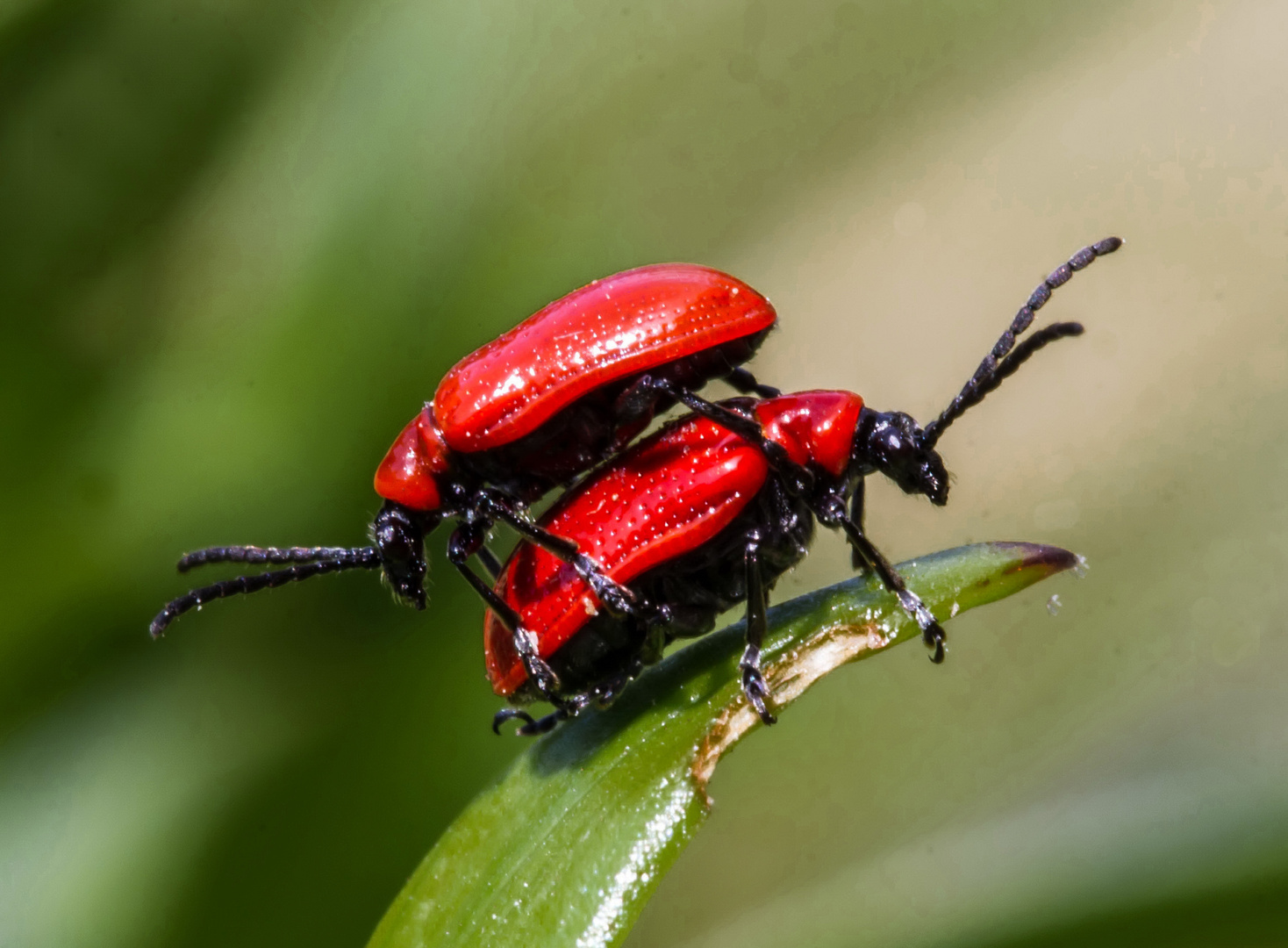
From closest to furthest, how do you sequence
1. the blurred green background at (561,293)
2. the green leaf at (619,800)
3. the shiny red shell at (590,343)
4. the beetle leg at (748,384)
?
the green leaf at (619,800)
the shiny red shell at (590,343)
the blurred green background at (561,293)
the beetle leg at (748,384)

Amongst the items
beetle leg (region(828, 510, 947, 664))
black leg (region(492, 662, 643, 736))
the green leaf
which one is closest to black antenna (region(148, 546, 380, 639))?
black leg (region(492, 662, 643, 736))

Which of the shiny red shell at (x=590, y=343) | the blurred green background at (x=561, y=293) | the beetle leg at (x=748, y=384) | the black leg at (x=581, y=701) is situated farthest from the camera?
the beetle leg at (x=748, y=384)

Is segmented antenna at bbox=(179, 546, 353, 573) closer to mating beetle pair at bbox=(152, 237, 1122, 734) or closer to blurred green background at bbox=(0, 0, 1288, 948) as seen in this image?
mating beetle pair at bbox=(152, 237, 1122, 734)

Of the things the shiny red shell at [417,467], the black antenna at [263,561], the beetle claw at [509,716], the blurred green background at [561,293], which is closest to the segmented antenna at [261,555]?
the black antenna at [263,561]

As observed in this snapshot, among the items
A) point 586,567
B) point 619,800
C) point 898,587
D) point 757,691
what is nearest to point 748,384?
point 586,567

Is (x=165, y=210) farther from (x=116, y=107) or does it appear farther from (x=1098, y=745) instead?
(x=1098, y=745)

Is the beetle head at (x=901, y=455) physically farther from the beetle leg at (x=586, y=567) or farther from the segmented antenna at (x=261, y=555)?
the segmented antenna at (x=261, y=555)

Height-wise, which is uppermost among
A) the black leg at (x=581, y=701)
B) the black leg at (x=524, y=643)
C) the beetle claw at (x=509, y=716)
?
the black leg at (x=524, y=643)

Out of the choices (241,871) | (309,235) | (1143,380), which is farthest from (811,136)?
(241,871)
